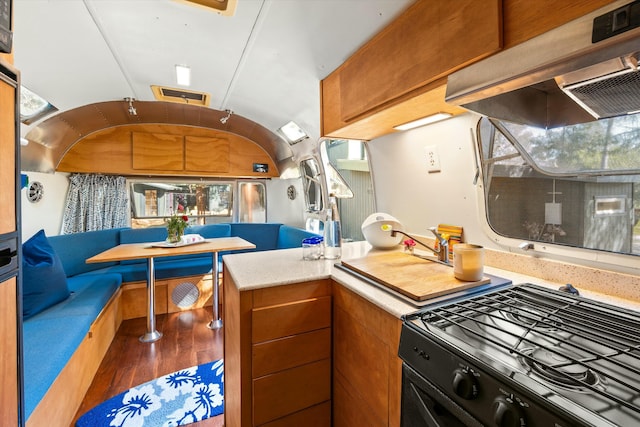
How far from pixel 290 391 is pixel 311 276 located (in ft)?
1.61

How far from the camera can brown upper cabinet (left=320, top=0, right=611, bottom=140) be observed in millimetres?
858

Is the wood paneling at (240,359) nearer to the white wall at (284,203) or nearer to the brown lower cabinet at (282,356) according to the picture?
the brown lower cabinet at (282,356)

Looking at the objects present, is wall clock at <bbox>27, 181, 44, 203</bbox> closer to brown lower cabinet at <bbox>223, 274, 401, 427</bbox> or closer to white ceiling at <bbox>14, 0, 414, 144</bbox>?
white ceiling at <bbox>14, 0, 414, 144</bbox>

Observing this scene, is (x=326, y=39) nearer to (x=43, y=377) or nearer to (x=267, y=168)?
(x=43, y=377)

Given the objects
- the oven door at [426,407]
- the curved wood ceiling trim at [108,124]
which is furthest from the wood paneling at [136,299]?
the oven door at [426,407]

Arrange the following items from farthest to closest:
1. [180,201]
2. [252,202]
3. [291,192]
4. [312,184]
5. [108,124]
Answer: [252,202] < [180,201] < [291,192] < [108,124] < [312,184]

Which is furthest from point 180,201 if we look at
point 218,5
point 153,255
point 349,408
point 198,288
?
point 349,408

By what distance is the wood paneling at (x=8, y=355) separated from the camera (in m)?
0.85

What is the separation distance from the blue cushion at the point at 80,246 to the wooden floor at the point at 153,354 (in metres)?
0.78

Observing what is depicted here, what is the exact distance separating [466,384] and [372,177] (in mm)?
1739

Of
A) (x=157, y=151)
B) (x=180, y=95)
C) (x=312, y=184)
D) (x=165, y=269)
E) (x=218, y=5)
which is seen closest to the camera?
(x=218, y=5)

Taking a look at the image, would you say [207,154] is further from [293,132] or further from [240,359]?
[240,359]

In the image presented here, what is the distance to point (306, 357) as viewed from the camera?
49.1 inches

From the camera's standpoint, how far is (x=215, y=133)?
4.25 m
